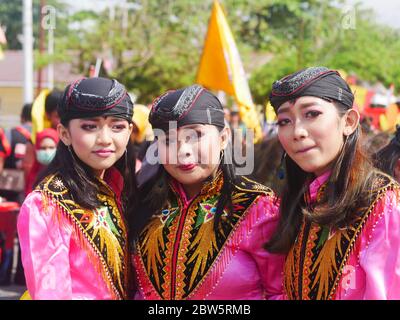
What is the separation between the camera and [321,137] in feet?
8.07

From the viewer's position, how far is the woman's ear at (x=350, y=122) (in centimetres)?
252

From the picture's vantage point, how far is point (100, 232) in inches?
112

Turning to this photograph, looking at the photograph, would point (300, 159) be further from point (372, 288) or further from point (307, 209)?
point (372, 288)

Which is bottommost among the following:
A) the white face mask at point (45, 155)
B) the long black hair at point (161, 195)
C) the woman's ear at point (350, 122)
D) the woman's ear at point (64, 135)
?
the white face mask at point (45, 155)

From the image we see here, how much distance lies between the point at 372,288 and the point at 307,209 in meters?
0.40

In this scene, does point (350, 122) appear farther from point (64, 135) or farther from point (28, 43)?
point (28, 43)

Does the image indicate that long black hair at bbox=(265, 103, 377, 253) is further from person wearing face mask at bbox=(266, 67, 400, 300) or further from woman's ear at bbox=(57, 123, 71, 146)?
woman's ear at bbox=(57, 123, 71, 146)

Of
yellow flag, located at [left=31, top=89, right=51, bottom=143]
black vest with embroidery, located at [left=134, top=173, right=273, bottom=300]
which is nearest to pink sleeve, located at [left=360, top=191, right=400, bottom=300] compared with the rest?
black vest with embroidery, located at [left=134, top=173, right=273, bottom=300]

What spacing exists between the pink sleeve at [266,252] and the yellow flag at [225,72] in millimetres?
3686

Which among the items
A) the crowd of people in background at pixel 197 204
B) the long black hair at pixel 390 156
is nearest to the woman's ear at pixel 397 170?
the long black hair at pixel 390 156

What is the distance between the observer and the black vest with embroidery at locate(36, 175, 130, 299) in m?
2.80

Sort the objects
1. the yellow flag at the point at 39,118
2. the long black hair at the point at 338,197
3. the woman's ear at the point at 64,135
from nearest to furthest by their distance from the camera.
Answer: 1. the long black hair at the point at 338,197
2. the woman's ear at the point at 64,135
3. the yellow flag at the point at 39,118

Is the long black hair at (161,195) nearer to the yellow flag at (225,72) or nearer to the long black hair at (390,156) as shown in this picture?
the long black hair at (390,156)

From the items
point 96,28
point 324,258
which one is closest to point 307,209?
point 324,258
